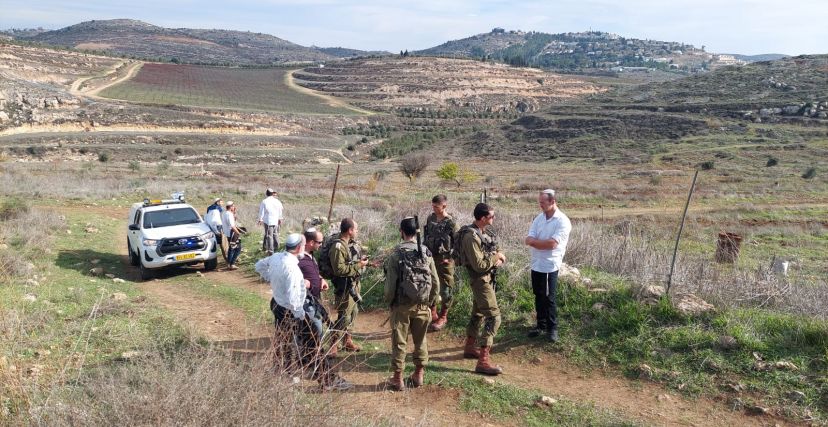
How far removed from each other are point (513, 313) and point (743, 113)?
6475 cm

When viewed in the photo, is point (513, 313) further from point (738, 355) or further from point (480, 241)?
point (738, 355)

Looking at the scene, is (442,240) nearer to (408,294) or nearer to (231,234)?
(408,294)

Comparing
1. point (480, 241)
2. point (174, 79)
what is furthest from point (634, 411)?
point (174, 79)

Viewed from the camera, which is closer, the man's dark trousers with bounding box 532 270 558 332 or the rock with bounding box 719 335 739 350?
the rock with bounding box 719 335 739 350

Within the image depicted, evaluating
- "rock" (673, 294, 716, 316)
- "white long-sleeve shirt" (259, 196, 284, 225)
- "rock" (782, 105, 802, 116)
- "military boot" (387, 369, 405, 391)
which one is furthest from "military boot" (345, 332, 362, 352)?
"rock" (782, 105, 802, 116)

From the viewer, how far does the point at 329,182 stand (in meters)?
34.0

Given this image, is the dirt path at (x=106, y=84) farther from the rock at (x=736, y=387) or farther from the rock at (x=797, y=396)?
the rock at (x=797, y=396)

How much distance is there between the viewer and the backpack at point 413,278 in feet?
17.8

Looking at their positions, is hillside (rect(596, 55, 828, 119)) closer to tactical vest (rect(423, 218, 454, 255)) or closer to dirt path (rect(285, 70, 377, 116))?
dirt path (rect(285, 70, 377, 116))

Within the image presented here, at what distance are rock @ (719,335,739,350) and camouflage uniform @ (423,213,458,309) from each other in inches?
125

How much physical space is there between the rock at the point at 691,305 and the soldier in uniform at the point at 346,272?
3860 mm

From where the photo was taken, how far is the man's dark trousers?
649 centimetres

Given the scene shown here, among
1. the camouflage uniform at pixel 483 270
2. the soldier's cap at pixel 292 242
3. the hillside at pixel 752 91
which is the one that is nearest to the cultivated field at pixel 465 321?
the camouflage uniform at pixel 483 270

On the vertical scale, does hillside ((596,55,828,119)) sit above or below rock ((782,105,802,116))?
above
